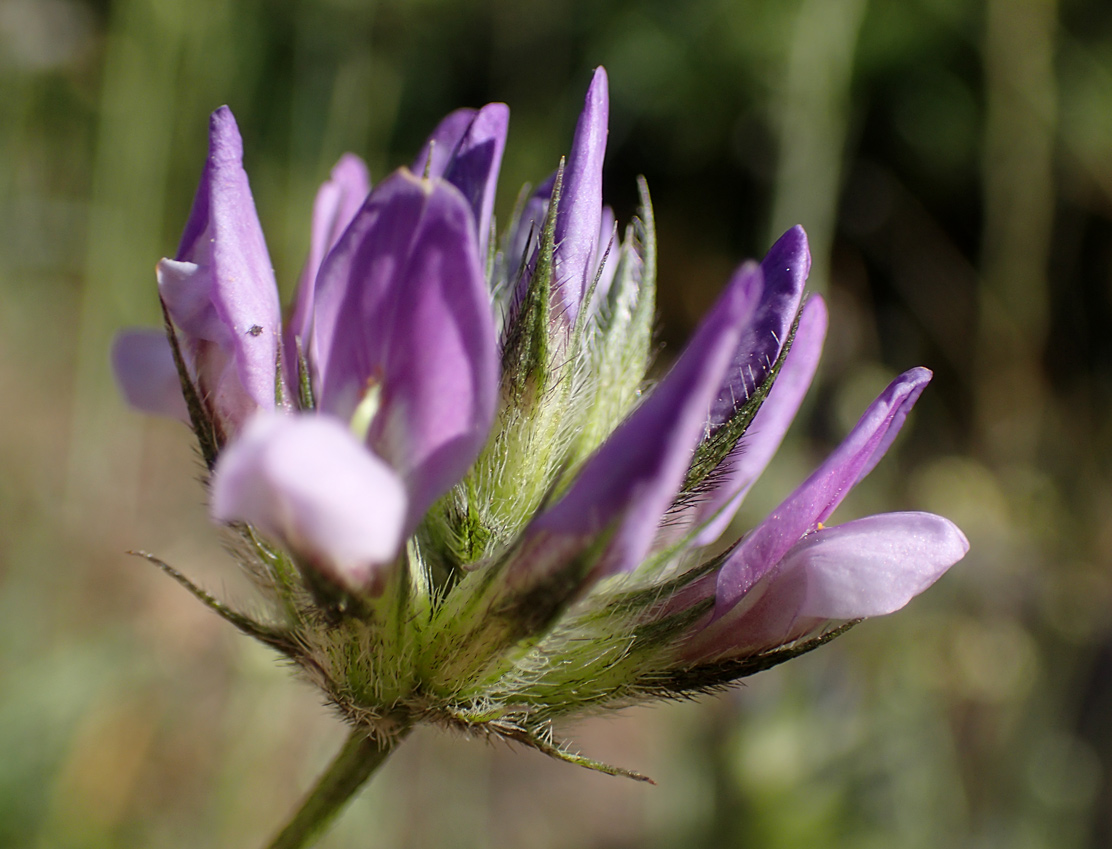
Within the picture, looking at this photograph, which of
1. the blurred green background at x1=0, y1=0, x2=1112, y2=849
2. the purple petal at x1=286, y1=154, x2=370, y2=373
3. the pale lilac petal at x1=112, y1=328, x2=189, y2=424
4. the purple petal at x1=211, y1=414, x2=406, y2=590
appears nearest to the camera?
the purple petal at x1=211, y1=414, x2=406, y2=590

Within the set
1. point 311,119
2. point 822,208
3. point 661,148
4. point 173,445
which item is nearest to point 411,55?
point 661,148

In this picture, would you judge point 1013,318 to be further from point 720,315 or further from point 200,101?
point 720,315

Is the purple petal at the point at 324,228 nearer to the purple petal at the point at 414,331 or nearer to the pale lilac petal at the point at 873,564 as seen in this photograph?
the purple petal at the point at 414,331

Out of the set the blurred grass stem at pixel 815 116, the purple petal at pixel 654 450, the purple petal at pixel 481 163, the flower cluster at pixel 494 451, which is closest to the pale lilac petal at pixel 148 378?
the flower cluster at pixel 494 451

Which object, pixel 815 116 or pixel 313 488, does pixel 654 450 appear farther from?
pixel 815 116

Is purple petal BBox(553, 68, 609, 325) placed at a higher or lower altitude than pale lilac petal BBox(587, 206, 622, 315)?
higher

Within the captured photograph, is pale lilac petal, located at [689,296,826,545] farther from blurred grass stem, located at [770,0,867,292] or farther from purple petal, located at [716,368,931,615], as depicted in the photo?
blurred grass stem, located at [770,0,867,292]

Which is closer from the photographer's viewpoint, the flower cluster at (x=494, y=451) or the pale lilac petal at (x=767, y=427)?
the flower cluster at (x=494, y=451)

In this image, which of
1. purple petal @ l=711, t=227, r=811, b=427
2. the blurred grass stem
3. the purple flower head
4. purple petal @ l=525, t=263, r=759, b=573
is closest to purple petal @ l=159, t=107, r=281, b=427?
the purple flower head
